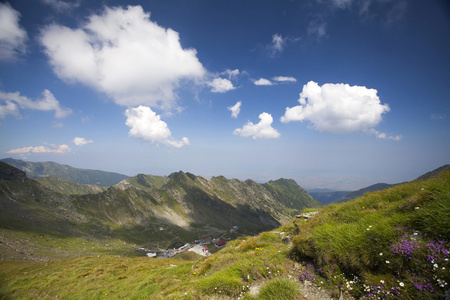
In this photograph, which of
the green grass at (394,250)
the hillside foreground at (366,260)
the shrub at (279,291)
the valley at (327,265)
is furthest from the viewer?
the shrub at (279,291)

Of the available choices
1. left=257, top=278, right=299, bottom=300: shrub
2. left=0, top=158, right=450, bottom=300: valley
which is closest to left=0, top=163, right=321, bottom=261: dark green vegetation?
left=0, top=158, right=450, bottom=300: valley

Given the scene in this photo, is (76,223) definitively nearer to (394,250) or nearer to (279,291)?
(279,291)

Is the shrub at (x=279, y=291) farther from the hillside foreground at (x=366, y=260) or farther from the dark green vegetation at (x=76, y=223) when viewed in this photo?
the dark green vegetation at (x=76, y=223)

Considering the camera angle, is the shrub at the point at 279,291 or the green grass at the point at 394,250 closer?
the green grass at the point at 394,250

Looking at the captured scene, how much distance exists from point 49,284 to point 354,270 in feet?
96.5

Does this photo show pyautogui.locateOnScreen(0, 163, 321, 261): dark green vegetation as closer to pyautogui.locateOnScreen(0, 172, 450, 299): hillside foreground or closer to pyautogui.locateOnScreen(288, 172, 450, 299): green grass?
pyautogui.locateOnScreen(0, 172, 450, 299): hillside foreground

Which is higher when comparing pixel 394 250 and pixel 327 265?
pixel 394 250

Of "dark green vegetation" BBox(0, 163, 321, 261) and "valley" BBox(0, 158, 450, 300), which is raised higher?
"valley" BBox(0, 158, 450, 300)

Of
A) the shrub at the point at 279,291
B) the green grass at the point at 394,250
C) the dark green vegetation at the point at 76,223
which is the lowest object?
the dark green vegetation at the point at 76,223

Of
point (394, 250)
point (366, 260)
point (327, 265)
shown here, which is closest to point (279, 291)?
point (327, 265)

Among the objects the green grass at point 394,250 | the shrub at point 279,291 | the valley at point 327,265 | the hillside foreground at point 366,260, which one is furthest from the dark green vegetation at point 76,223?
the green grass at point 394,250

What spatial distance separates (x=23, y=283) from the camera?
21.0 m

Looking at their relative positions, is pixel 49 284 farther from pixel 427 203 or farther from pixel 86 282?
pixel 427 203

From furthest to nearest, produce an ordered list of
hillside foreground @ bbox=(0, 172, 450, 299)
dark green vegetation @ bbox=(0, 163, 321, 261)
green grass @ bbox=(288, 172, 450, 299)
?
dark green vegetation @ bbox=(0, 163, 321, 261), hillside foreground @ bbox=(0, 172, 450, 299), green grass @ bbox=(288, 172, 450, 299)
